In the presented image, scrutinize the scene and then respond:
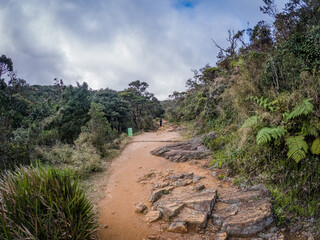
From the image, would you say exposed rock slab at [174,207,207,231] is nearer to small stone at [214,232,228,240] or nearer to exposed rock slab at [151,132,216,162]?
small stone at [214,232,228,240]

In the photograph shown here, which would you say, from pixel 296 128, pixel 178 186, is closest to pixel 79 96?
pixel 178 186

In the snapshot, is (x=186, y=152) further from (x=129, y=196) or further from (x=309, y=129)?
(x=309, y=129)

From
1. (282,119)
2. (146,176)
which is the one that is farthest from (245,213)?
(146,176)

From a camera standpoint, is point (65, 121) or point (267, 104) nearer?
point (267, 104)

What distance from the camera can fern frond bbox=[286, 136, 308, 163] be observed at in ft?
9.68

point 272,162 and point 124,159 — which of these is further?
point 124,159

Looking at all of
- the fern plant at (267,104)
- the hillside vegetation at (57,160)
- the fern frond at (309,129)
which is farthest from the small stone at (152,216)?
the fern plant at (267,104)

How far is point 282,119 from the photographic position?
3684 millimetres

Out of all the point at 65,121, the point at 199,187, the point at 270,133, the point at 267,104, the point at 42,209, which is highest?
the point at 65,121

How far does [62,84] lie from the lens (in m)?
29.0

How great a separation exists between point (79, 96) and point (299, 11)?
1352cm

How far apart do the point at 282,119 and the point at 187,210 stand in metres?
2.99

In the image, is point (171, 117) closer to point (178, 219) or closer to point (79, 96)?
point (79, 96)

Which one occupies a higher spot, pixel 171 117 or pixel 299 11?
pixel 299 11
